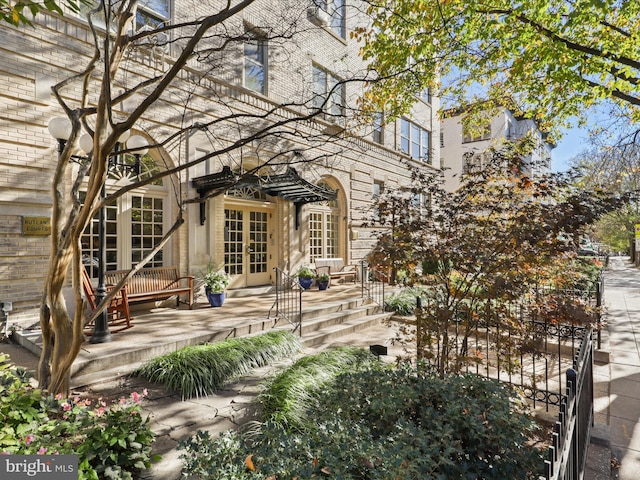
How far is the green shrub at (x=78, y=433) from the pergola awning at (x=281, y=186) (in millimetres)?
5066

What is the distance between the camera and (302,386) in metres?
4.06

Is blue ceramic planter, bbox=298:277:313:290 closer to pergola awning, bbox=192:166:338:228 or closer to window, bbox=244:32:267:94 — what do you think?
pergola awning, bbox=192:166:338:228

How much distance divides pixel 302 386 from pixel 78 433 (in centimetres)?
216

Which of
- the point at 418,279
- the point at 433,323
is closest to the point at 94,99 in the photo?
the point at 418,279

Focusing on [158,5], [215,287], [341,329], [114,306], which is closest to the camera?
[114,306]

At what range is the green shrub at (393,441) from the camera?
7.52ft

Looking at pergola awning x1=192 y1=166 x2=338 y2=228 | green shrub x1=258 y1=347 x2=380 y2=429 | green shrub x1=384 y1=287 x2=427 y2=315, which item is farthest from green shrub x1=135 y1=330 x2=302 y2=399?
green shrub x1=384 y1=287 x2=427 y2=315

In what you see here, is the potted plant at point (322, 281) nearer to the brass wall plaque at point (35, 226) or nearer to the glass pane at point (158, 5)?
the brass wall plaque at point (35, 226)

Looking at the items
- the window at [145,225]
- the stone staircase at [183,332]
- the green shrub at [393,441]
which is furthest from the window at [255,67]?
the green shrub at [393,441]

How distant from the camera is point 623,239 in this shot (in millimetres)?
41281

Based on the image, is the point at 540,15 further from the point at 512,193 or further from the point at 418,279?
the point at 418,279

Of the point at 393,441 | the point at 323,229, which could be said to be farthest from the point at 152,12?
the point at 393,441

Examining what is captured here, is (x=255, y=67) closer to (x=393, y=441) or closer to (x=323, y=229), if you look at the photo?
(x=323, y=229)

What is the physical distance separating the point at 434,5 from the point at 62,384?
28.6 feet
